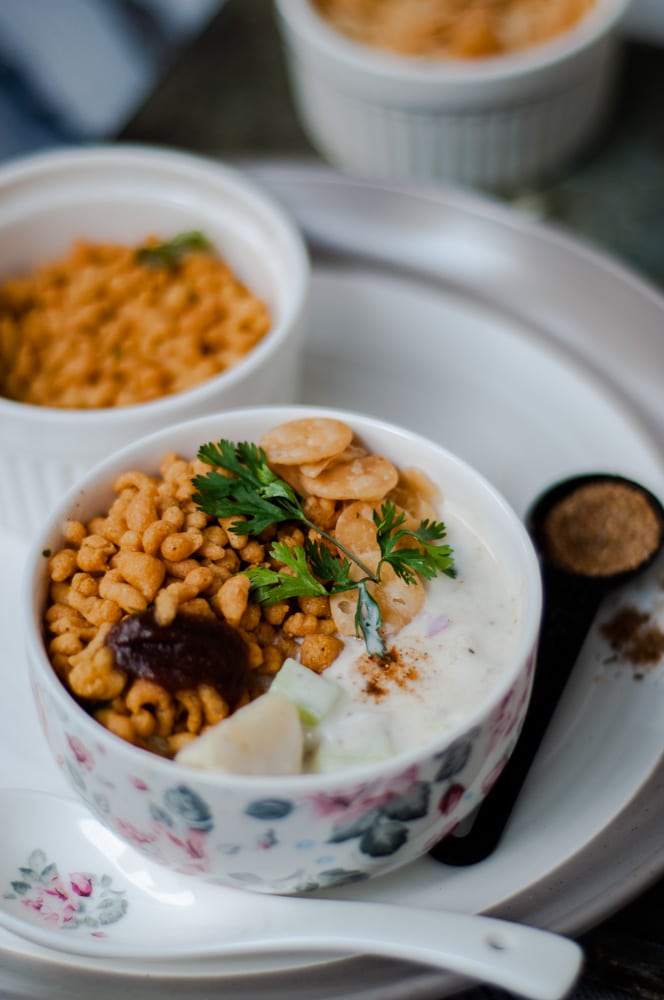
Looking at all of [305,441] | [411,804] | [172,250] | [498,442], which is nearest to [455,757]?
[411,804]

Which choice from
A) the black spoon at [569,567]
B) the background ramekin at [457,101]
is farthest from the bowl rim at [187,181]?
the black spoon at [569,567]

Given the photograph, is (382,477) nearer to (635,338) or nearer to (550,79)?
(635,338)

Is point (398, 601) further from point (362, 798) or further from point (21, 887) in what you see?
point (21, 887)

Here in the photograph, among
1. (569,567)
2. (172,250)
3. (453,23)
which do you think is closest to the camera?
(569,567)

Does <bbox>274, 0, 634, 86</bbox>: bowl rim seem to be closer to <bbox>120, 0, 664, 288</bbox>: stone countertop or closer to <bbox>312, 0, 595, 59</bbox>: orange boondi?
<bbox>312, 0, 595, 59</bbox>: orange boondi

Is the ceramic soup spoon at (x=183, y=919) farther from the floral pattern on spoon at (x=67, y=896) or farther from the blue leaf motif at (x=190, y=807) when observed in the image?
the blue leaf motif at (x=190, y=807)

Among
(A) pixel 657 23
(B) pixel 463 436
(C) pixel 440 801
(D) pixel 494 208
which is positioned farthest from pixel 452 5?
(C) pixel 440 801
